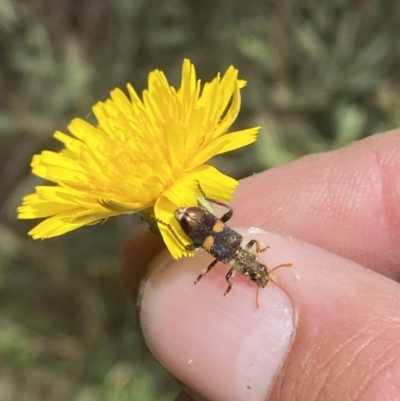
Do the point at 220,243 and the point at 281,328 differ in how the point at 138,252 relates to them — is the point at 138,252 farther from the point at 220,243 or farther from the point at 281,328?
the point at 281,328

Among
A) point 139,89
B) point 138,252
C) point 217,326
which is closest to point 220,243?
point 217,326

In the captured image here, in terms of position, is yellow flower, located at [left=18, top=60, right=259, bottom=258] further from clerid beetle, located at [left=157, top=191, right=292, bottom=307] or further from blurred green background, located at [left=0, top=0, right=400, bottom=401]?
blurred green background, located at [left=0, top=0, right=400, bottom=401]

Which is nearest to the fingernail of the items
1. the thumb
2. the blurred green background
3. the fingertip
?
the thumb

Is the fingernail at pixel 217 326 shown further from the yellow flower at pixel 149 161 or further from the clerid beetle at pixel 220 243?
the yellow flower at pixel 149 161

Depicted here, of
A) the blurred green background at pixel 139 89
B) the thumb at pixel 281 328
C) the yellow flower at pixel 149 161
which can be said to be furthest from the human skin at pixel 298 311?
the blurred green background at pixel 139 89

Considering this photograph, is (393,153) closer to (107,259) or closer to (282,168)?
(282,168)

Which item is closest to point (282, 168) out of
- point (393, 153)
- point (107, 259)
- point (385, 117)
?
point (393, 153)
